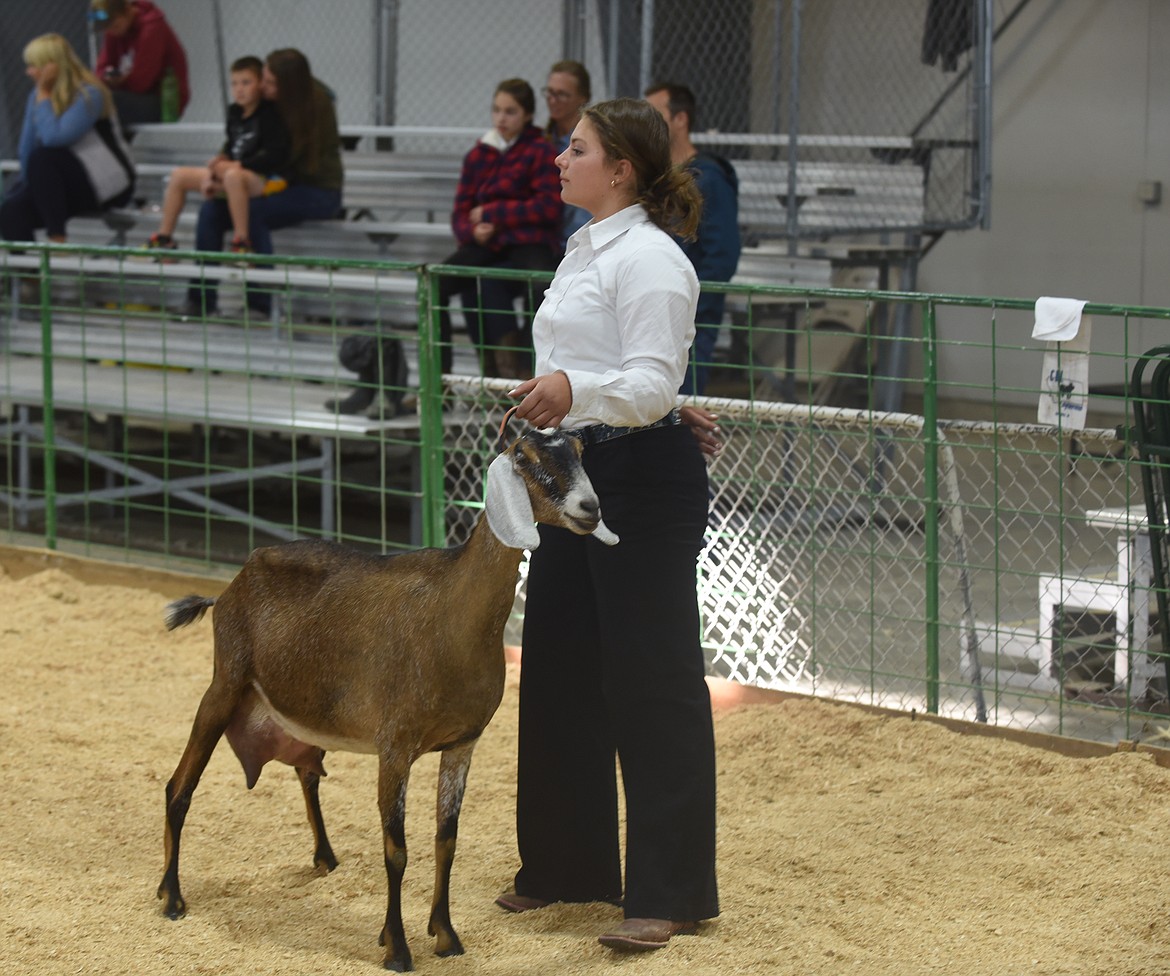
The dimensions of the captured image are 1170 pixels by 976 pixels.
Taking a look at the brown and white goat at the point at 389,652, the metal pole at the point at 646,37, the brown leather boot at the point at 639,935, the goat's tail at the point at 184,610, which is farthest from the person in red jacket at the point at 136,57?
the brown leather boot at the point at 639,935

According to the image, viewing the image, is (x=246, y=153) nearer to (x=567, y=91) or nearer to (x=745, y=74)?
(x=567, y=91)

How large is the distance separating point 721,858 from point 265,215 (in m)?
5.92

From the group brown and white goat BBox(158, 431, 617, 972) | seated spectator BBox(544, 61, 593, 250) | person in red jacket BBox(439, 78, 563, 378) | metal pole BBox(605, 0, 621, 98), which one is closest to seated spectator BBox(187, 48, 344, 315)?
metal pole BBox(605, 0, 621, 98)

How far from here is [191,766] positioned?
3.66m

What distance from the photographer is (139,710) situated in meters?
5.36

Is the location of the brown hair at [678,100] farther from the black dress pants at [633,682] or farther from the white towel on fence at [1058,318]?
the black dress pants at [633,682]

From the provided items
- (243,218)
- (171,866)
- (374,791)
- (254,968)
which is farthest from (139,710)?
(243,218)

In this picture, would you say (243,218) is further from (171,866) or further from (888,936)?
(888,936)

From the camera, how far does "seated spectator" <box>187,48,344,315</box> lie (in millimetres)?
8781

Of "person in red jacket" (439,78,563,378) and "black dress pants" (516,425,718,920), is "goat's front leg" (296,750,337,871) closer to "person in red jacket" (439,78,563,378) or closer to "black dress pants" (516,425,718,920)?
"black dress pants" (516,425,718,920)

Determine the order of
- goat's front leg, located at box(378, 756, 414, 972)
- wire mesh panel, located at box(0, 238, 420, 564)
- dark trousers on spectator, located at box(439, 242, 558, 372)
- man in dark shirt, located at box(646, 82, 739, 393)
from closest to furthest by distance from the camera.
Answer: goat's front leg, located at box(378, 756, 414, 972) < man in dark shirt, located at box(646, 82, 739, 393) < wire mesh panel, located at box(0, 238, 420, 564) < dark trousers on spectator, located at box(439, 242, 558, 372)

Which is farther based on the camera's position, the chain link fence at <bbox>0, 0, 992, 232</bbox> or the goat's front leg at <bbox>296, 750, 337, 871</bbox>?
the chain link fence at <bbox>0, 0, 992, 232</bbox>

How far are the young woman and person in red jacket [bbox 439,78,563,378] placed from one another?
3501mm

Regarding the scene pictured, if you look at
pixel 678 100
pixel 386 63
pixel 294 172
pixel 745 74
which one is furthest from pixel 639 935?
pixel 745 74
